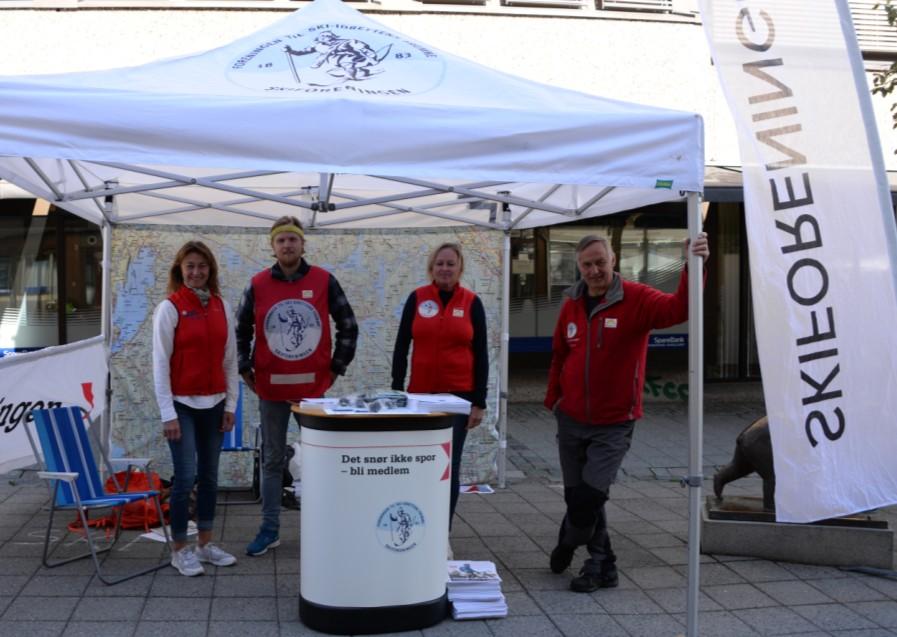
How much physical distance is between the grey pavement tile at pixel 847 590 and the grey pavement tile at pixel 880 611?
7 centimetres

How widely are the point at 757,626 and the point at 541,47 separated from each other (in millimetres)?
8530

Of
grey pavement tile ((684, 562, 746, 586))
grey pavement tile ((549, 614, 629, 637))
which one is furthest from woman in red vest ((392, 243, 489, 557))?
grey pavement tile ((684, 562, 746, 586))

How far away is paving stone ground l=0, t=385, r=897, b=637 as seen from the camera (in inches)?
168

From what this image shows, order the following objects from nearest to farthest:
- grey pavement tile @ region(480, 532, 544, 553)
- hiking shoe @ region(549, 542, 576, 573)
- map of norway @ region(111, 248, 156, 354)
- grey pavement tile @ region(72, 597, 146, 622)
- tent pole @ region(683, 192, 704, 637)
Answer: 1. tent pole @ region(683, 192, 704, 637)
2. grey pavement tile @ region(72, 597, 146, 622)
3. hiking shoe @ region(549, 542, 576, 573)
4. grey pavement tile @ region(480, 532, 544, 553)
5. map of norway @ region(111, 248, 156, 354)

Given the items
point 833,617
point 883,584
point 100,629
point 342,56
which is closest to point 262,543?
point 100,629

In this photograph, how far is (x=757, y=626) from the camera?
4395 millimetres

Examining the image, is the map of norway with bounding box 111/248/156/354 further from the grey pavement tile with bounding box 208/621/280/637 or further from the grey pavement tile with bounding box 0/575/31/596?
the grey pavement tile with bounding box 208/621/280/637

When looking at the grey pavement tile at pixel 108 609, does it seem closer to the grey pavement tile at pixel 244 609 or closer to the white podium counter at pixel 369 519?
the grey pavement tile at pixel 244 609

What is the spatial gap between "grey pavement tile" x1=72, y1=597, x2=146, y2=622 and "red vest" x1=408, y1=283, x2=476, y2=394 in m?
1.77

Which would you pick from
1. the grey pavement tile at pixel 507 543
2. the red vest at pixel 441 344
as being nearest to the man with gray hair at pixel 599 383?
the red vest at pixel 441 344

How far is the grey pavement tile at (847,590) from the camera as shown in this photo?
15.8ft

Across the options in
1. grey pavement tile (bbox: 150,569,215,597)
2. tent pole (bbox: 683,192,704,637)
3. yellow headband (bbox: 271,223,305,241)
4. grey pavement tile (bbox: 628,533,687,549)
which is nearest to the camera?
tent pole (bbox: 683,192,704,637)

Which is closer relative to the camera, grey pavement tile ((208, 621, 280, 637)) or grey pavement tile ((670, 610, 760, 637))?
grey pavement tile ((208, 621, 280, 637))

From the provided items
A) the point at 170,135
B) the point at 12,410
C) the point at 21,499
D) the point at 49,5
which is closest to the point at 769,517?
the point at 170,135
